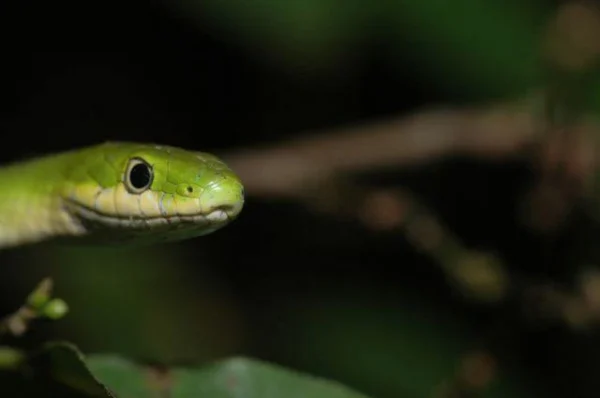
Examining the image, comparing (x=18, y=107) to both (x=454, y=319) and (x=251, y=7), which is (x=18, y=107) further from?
(x=454, y=319)

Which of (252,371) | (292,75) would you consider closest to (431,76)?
(292,75)

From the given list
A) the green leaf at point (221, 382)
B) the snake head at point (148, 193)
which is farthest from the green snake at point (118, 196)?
the green leaf at point (221, 382)

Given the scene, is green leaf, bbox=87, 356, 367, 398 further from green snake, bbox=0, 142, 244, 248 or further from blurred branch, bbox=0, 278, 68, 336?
green snake, bbox=0, 142, 244, 248

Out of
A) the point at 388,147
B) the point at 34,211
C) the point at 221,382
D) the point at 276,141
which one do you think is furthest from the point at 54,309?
the point at 276,141

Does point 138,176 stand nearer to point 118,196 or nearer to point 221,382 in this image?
point 118,196

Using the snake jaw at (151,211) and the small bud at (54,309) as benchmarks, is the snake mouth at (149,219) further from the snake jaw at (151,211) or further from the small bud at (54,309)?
the small bud at (54,309)

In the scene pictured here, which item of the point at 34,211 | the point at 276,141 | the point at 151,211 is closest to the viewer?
the point at 151,211
